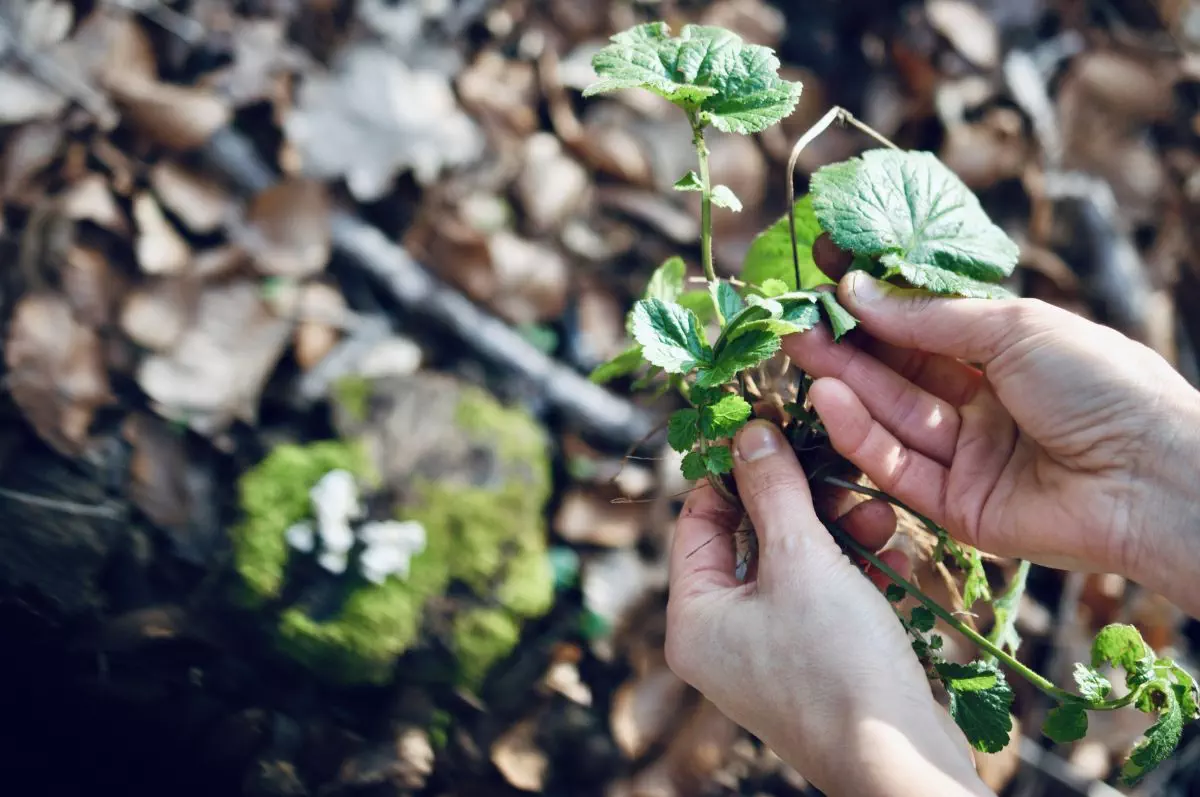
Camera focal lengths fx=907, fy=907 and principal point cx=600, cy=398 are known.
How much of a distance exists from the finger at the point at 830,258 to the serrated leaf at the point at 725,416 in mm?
249

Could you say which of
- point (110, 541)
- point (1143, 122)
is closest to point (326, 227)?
point (110, 541)

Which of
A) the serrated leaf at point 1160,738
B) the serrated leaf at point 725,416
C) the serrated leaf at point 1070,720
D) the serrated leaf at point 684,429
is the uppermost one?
the serrated leaf at point 725,416

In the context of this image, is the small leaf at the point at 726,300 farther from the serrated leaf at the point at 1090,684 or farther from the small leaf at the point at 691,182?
the serrated leaf at the point at 1090,684

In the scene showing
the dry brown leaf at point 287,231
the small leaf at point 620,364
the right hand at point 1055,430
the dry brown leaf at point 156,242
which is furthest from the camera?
the dry brown leaf at point 287,231

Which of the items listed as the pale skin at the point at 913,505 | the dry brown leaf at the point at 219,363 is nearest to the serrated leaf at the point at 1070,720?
the pale skin at the point at 913,505

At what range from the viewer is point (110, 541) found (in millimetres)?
1555

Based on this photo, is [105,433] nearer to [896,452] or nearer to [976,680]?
[896,452]

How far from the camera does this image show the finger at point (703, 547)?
1.21 m

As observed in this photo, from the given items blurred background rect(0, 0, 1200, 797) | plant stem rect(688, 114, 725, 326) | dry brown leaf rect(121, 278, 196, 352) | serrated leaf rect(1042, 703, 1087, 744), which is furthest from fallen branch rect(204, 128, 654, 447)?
serrated leaf rect(1042, 703, 1087, 744)

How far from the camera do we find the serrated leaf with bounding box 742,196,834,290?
4.03 feet

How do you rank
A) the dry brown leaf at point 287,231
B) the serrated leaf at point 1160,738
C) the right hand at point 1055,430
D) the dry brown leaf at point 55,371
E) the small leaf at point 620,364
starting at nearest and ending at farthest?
the serrated leaf at point 1160,738
the right hand at point 1055,430
the small leaf at point 620,364
the dry brown leaf at point 55,371
the dry brown leaf at point 287,231

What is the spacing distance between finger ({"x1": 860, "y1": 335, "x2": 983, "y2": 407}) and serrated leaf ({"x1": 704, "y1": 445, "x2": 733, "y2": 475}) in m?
0.31

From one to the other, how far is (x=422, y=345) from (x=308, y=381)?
229 mm

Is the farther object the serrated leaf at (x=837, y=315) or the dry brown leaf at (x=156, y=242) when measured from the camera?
the dry brown leaf at (x=156, y=242)
